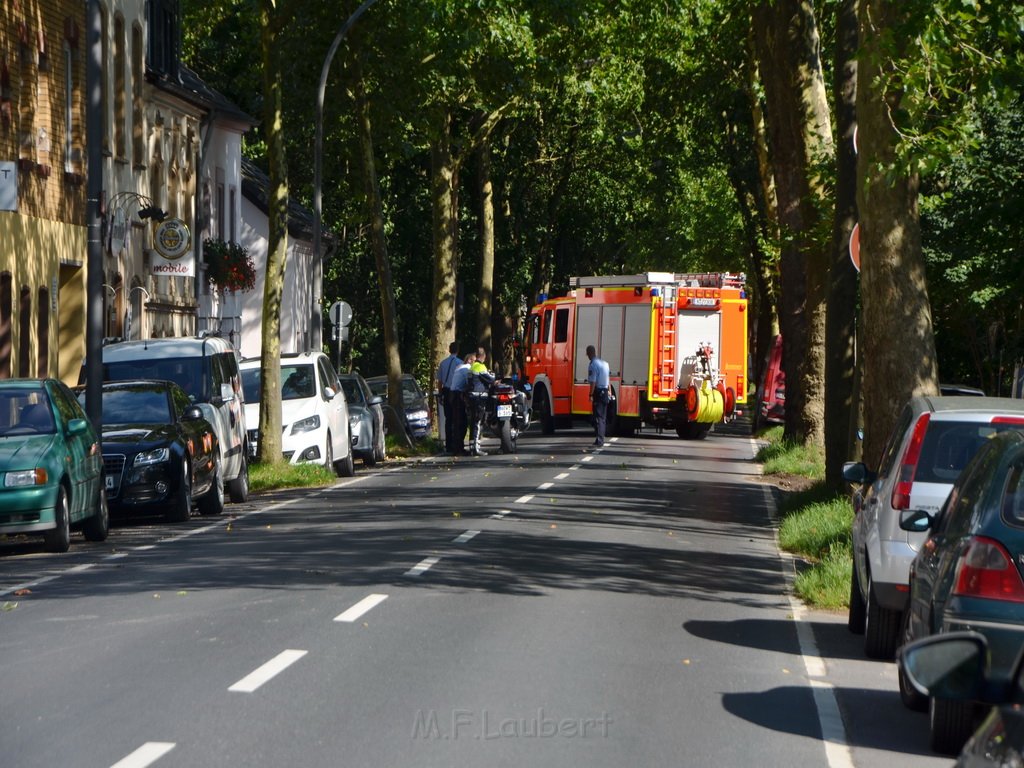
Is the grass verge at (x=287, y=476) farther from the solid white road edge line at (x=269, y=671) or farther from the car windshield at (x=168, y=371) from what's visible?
the solid white road edge line at (x=269, y=671)

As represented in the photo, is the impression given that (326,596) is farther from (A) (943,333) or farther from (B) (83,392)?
(A) (943,333)

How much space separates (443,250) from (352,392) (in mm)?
9522

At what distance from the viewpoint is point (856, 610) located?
11430 millimetres

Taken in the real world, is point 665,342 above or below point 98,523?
above

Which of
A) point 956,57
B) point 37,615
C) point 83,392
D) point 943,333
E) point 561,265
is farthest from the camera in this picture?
point 561,265

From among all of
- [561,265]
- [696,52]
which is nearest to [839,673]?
[696,52]

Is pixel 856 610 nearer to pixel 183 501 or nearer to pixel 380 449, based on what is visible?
pixel 183 501

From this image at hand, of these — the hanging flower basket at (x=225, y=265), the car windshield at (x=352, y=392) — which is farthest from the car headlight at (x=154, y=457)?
the hanging flower basket at (x=225, y=265)

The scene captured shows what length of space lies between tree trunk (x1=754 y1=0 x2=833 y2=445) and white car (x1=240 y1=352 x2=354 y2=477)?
713 cm

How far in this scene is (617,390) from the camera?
40.0m

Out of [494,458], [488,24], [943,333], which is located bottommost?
[494,458]

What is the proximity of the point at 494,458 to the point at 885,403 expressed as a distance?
15624 millimetres

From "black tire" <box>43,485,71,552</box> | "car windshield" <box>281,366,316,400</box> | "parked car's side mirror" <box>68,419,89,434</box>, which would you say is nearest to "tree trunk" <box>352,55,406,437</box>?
"car windshield" <box>281,366,316,400</box>

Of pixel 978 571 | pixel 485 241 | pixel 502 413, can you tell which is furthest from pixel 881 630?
pixel 485 241
